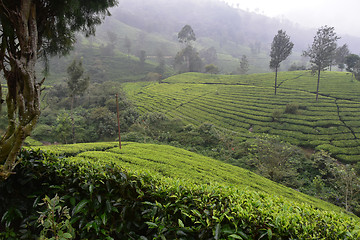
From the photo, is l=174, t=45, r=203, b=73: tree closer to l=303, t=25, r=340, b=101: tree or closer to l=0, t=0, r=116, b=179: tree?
l=303, t=25, r=340, b=101: tree

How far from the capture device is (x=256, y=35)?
164875 millimetres

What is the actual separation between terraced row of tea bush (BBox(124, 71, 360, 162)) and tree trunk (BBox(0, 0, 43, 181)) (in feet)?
65.8

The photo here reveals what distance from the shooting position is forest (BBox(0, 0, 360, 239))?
7.56 ft

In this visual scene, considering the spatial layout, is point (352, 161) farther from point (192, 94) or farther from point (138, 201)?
point (192, 94)

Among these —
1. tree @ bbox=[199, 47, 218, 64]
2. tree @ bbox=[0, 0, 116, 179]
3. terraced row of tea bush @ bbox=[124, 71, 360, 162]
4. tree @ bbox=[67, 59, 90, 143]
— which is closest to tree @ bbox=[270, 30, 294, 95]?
terraced row of tea bush @ bbox=[124, 71, 360, 162]

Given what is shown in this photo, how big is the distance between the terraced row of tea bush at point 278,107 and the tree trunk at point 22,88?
2005 cm

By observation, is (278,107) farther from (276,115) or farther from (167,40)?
(167,40)

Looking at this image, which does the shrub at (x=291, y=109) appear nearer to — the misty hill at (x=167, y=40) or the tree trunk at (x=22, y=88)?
the tree trunk at (x=22, y=88)

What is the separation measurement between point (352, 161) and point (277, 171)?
846 centimetres

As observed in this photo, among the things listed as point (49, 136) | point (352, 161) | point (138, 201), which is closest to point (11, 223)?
point (138, 201)

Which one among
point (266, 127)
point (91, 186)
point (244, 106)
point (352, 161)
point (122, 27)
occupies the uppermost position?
point (122, 27)

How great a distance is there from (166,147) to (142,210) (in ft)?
31.5

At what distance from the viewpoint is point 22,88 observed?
2.88 m

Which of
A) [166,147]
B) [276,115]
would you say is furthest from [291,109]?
[166,147]
